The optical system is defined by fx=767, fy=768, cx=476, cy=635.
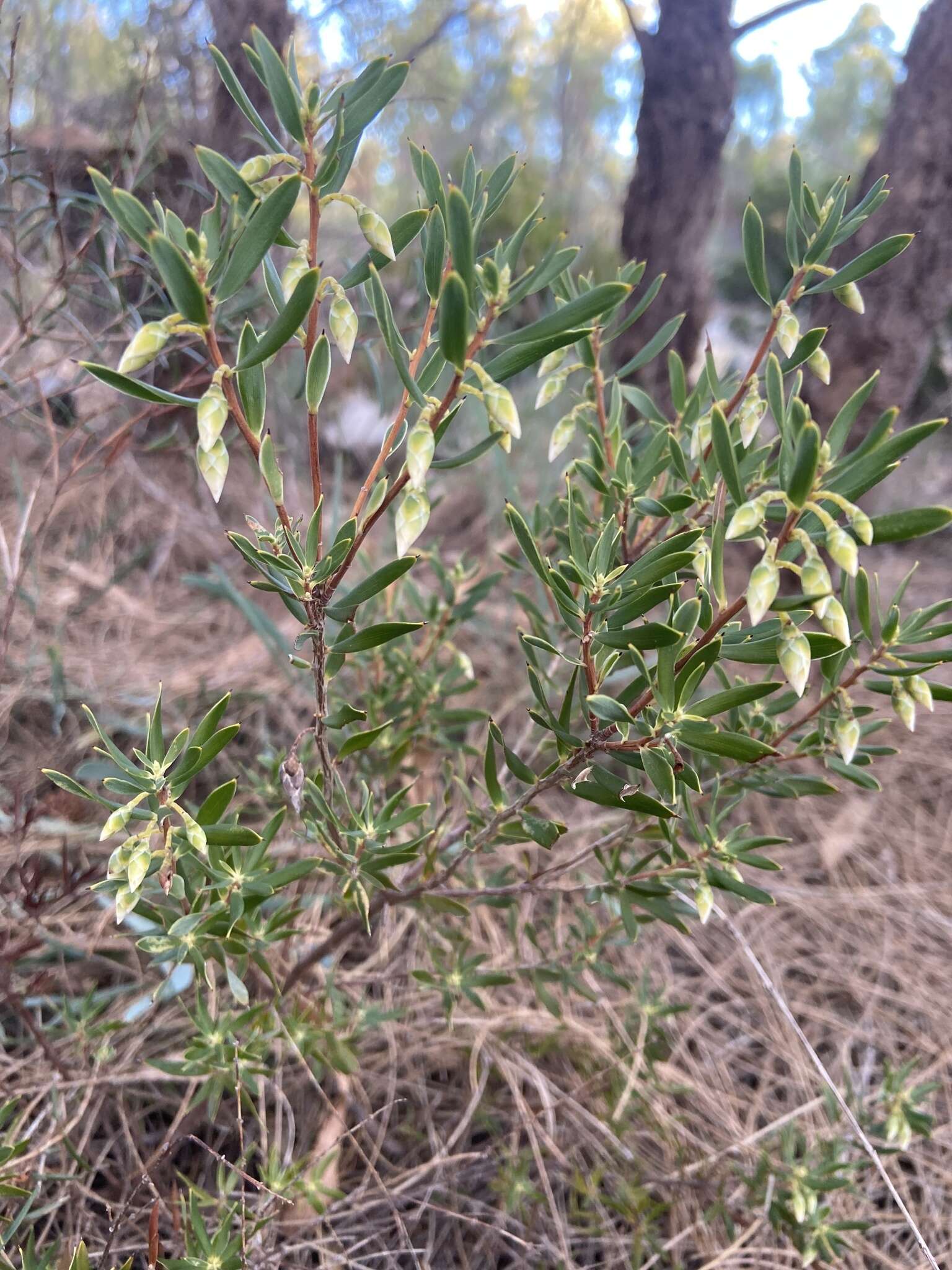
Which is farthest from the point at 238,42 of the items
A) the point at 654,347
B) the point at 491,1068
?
the point at 491,1068

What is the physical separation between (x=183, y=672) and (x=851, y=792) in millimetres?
1728

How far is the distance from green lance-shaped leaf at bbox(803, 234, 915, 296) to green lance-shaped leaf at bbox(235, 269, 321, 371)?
1.35 feet

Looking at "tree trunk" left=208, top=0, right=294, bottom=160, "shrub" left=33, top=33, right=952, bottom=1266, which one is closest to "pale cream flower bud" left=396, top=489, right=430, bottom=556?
"shrub" left=33, top=33, right=952, bottom=1266

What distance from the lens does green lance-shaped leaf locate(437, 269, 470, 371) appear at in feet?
1.43

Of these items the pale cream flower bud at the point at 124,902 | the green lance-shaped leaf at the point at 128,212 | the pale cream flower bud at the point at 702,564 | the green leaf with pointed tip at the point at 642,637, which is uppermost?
the green lance-shaped leaf at the point at 128,212

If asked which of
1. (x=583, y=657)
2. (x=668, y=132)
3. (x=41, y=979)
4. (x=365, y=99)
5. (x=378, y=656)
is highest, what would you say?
(x=668, y=132)

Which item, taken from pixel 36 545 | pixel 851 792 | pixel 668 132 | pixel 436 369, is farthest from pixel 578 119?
pixel 436 369

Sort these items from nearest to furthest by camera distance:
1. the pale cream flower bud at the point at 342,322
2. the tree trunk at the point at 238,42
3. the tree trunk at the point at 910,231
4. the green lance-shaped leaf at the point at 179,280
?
the green lance-shaped leaf at the point at 179,280
the pale cream flower bud at the point at 342,322
the tree trunk at the point at 238,42
the tree trunk at the point at 910,231

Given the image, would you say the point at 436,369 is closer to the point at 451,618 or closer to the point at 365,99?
the point at 365,99

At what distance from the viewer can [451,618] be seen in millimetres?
1154

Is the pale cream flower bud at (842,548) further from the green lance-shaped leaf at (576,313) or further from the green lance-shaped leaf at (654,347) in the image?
the green lance-shaped leaf at (654,347)

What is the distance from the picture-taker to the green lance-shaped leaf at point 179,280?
42 centimetres

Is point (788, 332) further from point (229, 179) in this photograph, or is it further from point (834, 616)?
point (229, 179)

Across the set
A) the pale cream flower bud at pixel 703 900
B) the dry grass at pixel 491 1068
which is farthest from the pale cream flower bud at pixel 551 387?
the dry grass at pixel 491 1068
